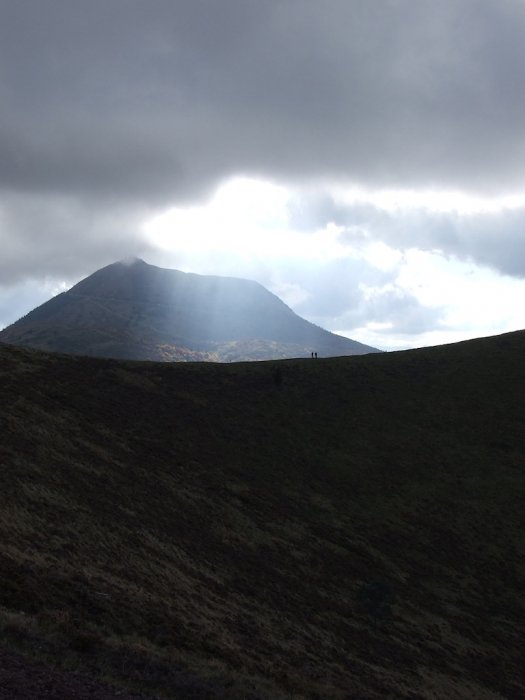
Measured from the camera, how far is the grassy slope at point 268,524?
72.1 ft

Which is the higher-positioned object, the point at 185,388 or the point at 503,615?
the point at 185,388

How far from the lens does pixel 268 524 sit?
44.4 m

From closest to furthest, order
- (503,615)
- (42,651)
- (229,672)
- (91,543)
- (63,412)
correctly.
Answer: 1. (42,651)
2. (229,672)
3. (91,543)
4. (503,615)
5. (63,412)

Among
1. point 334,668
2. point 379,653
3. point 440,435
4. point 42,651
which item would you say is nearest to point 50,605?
point 42,651

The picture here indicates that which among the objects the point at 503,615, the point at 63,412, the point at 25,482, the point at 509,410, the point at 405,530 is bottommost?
the point at 503,615

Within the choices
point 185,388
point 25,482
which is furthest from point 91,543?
point 185,388

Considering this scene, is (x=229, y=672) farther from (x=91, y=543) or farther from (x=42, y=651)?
(x=91, y=543)

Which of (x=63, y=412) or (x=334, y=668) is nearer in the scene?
(x=334, y=668)

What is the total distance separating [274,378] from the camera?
7812 centimetres

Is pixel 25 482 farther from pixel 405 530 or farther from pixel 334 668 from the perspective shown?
pixel 405 530

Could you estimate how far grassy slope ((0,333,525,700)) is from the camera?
2198cm

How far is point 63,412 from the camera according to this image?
48812 millimetres

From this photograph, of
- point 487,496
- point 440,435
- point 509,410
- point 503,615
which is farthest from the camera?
point 509,410

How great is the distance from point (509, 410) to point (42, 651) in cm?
6936
